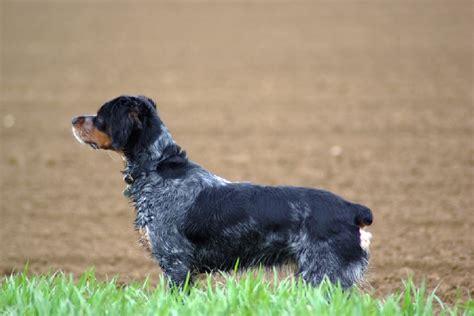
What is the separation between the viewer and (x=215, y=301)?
6.17m

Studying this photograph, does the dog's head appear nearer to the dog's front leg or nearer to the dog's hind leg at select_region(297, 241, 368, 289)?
the dog's front leg

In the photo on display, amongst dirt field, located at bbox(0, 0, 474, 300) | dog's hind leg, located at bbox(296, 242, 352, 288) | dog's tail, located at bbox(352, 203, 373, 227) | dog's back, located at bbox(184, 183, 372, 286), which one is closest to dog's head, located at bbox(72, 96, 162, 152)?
dog's back, located at bbox(184, 183, 372, 286)

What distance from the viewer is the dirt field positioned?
397 inches

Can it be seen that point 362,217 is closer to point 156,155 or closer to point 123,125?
point 156,155

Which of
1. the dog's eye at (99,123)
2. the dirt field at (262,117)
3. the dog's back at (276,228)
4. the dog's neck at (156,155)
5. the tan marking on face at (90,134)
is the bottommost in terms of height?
the dirt field at (262,117)

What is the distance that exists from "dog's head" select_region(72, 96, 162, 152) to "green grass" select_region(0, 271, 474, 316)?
3.45ft

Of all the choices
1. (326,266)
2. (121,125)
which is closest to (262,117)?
(121,125)

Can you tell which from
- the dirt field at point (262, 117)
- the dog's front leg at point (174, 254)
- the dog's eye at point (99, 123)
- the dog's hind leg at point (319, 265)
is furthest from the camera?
the dirt field at point (262, 117)

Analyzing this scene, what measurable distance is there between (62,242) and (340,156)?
16.8 ft

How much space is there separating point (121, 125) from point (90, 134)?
0.99 feet

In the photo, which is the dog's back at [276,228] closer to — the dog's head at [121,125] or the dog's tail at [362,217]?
the dog's tail at [362,217]

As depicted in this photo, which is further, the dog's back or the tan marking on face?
the tan marking on face

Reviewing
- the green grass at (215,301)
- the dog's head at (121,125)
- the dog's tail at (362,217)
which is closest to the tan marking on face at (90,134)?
the dog's head at (121,125)

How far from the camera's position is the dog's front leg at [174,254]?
6656 mm
